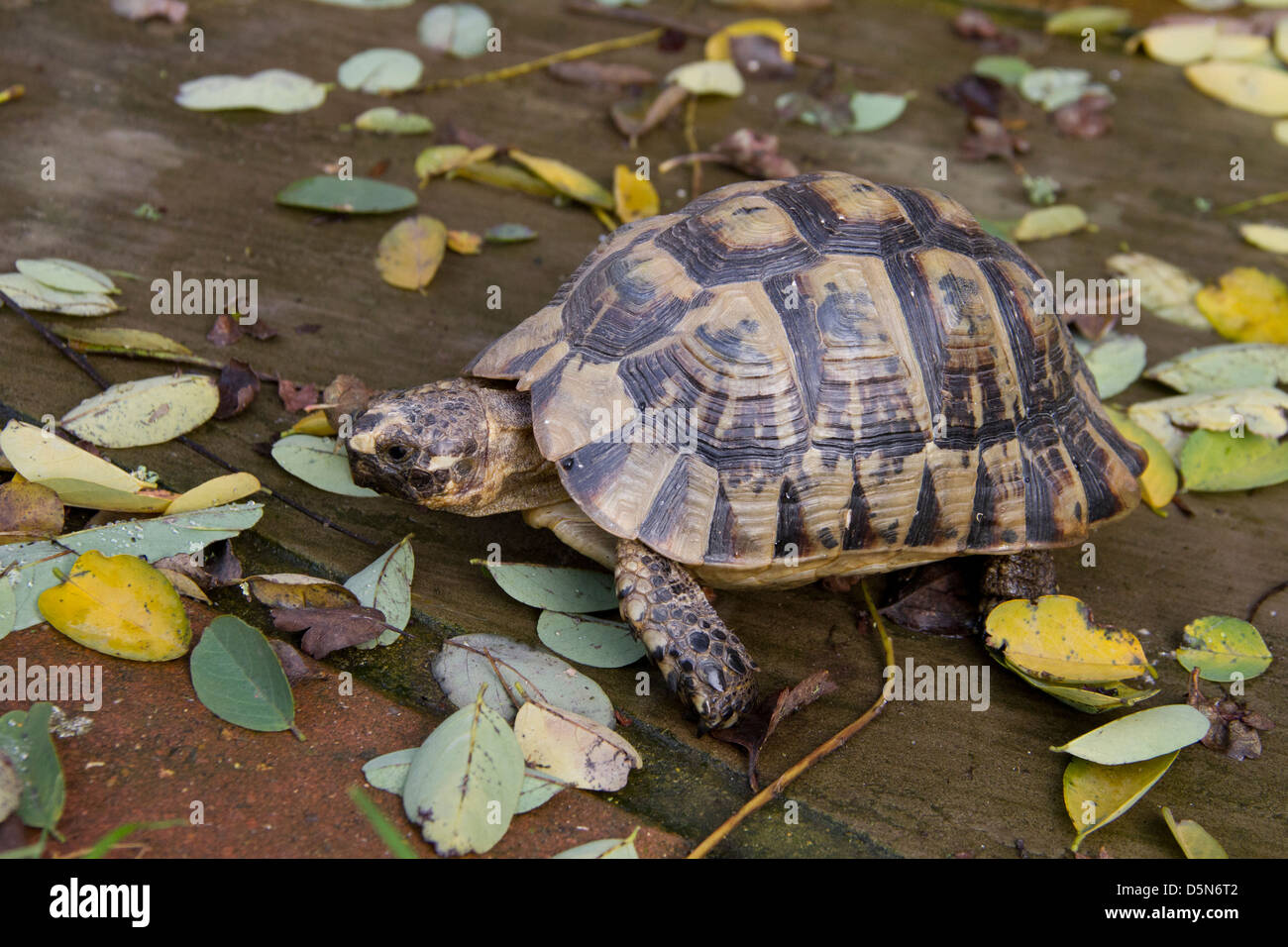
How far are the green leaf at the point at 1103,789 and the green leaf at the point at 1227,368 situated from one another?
6.07 ft

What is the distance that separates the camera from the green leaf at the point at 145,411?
3166 mm

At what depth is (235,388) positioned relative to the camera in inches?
135

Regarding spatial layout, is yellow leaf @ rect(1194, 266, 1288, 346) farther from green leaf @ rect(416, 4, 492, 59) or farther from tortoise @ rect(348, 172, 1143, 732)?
green leaf @ rect(416, 4, 492, 59)

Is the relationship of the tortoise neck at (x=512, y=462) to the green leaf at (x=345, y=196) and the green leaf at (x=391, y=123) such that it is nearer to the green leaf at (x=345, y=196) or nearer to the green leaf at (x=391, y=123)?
the green leaf at (x=345, y=196)

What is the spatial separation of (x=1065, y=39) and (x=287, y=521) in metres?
5.51

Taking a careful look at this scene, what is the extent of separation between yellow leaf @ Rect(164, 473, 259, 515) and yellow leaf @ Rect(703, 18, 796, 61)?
369 cm

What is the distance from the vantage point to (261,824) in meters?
2.25

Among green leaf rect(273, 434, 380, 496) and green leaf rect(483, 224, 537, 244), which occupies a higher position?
green leaf rect(483, 224, 537, 244)

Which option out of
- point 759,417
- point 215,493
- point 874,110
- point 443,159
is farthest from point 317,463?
point 874,110

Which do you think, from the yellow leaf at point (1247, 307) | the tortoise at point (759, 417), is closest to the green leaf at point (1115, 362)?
the yellow leaf at point (1247, 307)

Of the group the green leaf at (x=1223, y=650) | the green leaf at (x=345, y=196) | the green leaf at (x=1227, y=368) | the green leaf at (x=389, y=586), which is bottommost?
the green leaf at (x=1223, y=650)

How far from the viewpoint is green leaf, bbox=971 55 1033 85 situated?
5789 mm

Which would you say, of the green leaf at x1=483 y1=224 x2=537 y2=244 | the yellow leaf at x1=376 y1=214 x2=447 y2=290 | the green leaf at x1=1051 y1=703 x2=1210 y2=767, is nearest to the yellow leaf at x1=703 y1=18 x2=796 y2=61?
the green leaf at x1=483 y1=224 x2=537 y2=244

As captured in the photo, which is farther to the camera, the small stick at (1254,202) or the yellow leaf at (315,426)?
the small stick at (1254,202)
